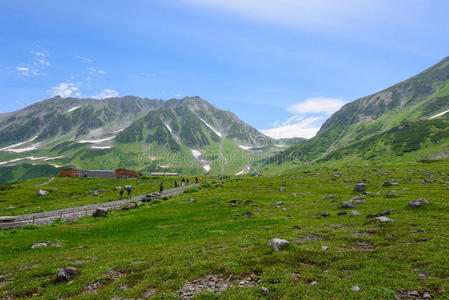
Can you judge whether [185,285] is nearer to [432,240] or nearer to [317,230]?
[317,230]

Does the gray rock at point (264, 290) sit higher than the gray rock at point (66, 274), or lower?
higher

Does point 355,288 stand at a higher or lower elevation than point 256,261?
higher

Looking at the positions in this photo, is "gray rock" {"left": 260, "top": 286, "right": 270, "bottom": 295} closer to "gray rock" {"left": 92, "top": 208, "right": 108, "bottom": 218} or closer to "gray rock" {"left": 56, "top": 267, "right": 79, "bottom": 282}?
"gray rock" {"left": 56, "top": 267, "right": 79, "bottom": 282}

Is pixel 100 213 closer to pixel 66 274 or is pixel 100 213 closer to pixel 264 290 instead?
pixel 66 274

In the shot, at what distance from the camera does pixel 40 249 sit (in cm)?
2652

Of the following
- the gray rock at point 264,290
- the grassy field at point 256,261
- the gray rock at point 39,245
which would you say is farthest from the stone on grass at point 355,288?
the gray rock at point 39,245

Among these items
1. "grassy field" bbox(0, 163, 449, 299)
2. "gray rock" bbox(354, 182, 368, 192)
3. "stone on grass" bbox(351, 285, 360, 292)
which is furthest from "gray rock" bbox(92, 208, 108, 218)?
"gray rock" bbox(354, 182, 368, 192)

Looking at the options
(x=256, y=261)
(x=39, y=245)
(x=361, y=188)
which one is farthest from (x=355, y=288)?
(x=361, y=188)

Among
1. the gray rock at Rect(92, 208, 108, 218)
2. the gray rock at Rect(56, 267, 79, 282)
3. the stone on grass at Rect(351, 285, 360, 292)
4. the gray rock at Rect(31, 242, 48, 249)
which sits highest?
the stone on grass at Rect(351, 285, 360, 292)

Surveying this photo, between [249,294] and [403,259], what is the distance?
418 inches

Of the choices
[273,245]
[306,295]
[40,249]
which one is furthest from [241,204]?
[306,295]

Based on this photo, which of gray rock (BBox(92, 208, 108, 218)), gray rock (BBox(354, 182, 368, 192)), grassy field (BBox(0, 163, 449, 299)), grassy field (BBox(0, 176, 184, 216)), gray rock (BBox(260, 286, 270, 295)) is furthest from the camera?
grassy field (BBox(0, 176, 184, 216))

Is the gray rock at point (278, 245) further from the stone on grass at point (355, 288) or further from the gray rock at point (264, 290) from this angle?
the stone on grass at point (355, 288)

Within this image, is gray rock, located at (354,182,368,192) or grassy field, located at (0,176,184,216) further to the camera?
grassy field, located at (0,176,184,216)
